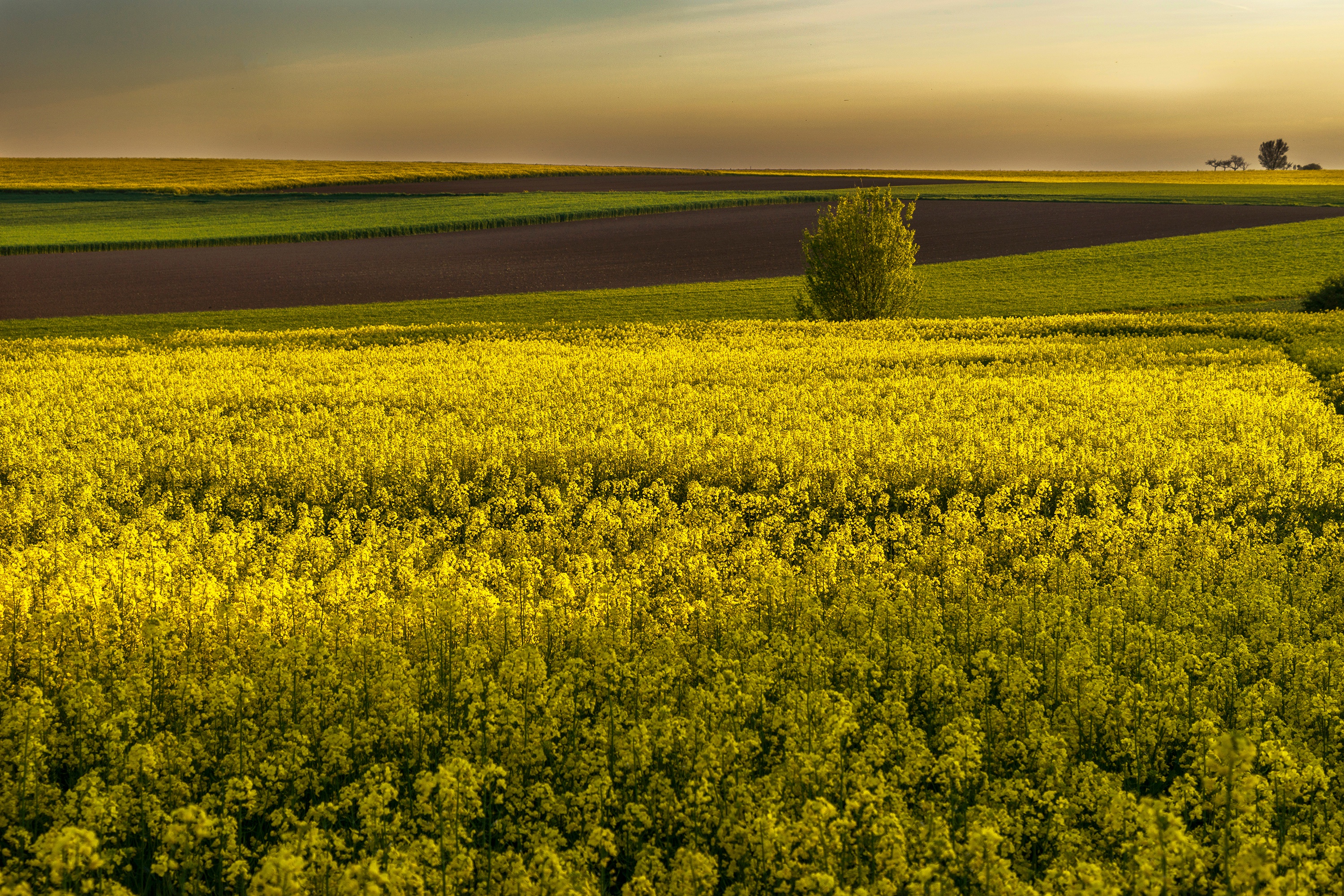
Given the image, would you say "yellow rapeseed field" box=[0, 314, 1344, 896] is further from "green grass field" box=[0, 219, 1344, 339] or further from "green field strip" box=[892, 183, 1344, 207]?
"green field strip" box=[892, 183, 1344, 207]

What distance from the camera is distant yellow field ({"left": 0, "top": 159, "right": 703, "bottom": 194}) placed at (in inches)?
4683

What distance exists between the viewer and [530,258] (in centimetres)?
6862

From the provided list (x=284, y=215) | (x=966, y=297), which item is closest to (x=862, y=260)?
(x=966, y=297)

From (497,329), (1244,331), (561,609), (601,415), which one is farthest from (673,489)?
(1244,331)

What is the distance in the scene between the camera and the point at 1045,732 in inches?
265

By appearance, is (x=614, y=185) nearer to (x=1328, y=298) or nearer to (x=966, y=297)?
(x=966, y=297)

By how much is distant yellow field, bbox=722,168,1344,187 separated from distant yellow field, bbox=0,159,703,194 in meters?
44.3

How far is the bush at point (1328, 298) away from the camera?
36.9m

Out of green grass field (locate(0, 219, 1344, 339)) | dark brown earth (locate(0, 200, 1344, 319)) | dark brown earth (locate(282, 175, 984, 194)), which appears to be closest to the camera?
green grass field (locate(0, 219, 1344, 339))

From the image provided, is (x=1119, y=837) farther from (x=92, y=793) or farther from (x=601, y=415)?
(x=601, y=415)

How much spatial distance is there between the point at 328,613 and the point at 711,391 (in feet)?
44.7

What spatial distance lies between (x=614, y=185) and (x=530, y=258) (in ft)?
212

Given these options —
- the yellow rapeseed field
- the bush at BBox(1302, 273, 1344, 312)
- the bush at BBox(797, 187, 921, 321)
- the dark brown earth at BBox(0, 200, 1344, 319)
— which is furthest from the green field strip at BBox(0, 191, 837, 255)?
the yellow rapeseed field

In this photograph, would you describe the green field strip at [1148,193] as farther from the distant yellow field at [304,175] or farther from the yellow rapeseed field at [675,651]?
the yellow rapeseed field at [675,651]
